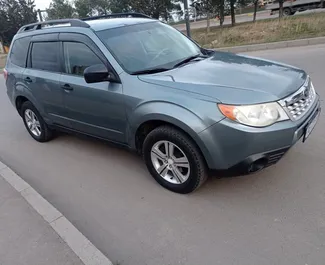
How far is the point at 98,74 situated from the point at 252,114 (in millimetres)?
1550

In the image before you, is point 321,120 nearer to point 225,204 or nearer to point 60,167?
point 225,204

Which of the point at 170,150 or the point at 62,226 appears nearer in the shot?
the point at 62,226

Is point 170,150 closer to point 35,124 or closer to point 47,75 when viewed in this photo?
point 47,75

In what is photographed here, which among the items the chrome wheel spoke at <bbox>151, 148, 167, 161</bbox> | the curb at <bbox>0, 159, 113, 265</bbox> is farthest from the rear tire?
the chrome wheel spoke at <bbox>151, 148, 167, 161</bbox>

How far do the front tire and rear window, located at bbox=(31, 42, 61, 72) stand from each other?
1.77 metres

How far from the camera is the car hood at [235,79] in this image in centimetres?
261

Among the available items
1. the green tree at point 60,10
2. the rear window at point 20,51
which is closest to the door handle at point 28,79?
the rear window at point 20,51

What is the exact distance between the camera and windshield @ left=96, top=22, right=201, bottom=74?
3311mm

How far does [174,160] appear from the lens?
120 inches

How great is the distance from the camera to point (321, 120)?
14.2ft

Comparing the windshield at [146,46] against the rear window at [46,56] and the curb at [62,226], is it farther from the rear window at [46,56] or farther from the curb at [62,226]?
the curb at [62,226]

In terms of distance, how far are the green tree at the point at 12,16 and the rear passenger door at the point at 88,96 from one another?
29.3 metres

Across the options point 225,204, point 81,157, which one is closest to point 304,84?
point 225,204

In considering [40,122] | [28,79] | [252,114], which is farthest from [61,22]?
[252,114]
